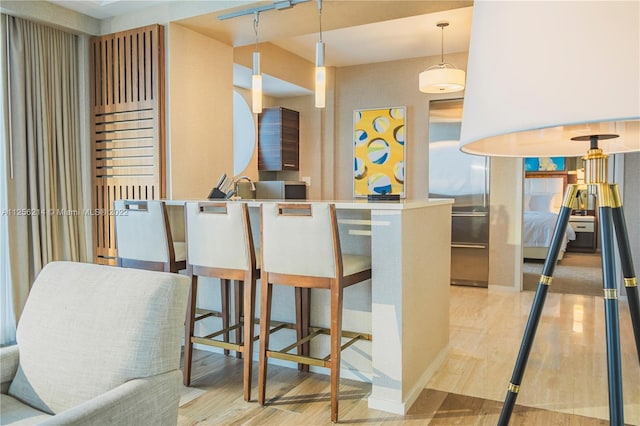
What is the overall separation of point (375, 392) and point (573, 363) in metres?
1.49

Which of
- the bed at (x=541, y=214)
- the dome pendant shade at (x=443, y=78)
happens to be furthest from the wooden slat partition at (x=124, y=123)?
the bed at (x=541, y=214)

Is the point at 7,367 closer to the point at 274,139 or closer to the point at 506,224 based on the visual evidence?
the point at 274,139

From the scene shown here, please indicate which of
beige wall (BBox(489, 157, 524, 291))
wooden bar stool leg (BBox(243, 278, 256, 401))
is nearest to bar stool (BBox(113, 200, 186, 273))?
wooden bar stool leg (BBox(243, 278, 256, 401))

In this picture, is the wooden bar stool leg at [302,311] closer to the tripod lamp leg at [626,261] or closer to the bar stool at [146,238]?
the bar stool at [146,238]

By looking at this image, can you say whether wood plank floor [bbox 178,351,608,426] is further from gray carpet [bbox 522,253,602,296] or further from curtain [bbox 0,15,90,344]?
gray carpet [bbox 522,253,602,296]

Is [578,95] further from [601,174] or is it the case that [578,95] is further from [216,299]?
[216,299]

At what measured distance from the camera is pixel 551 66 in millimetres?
738

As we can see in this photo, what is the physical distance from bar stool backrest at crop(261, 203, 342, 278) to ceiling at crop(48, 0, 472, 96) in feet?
5.36

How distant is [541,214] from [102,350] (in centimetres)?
713

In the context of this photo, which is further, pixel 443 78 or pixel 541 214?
pixel 541 214

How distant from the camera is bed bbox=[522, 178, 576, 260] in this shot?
7.06 metres

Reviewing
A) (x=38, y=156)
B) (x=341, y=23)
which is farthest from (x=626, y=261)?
(x=38, y=156)

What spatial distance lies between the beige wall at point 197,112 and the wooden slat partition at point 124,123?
0.28 ft

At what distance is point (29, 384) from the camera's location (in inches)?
63.4
